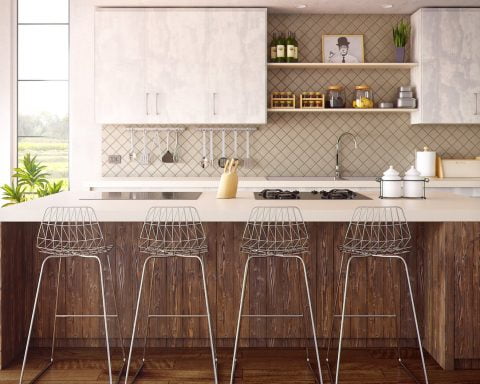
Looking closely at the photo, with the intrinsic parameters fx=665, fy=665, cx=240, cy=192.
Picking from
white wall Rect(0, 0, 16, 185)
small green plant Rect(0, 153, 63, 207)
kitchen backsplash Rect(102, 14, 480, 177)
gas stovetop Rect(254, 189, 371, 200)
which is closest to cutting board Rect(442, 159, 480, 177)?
kitchen backsplash Rect(102, 14, 480, 177)

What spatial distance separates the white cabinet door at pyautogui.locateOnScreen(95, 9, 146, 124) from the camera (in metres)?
5.67

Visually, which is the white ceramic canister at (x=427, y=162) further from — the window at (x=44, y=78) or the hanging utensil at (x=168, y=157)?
the window at (x=44, y=78)

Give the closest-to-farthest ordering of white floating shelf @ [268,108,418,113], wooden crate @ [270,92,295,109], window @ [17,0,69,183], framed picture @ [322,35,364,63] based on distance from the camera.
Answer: white floating shelf @ [268,108,418,113] < wooden crate @ [270,92,295,109] < framed picture @ [322,35,364,63] < window @ [17,0,69,183]

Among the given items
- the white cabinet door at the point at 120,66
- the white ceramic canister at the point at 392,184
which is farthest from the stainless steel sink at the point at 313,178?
the white ceramic canister at the point at 392,184

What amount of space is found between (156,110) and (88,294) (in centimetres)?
228

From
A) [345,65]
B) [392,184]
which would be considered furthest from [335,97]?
[392,184]

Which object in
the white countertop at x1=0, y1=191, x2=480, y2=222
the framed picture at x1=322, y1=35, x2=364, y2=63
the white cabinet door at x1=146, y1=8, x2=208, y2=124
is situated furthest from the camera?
the framed picture at x1=322, y1=35, x2=364, y2=63

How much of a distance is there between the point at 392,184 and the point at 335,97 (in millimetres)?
2084

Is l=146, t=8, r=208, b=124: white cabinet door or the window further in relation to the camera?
the window

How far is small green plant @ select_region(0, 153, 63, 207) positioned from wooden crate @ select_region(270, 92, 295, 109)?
2.09 metres

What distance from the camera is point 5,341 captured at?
3.57 metres

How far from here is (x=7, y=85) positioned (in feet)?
20.6

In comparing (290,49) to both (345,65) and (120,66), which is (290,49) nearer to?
(345,65)

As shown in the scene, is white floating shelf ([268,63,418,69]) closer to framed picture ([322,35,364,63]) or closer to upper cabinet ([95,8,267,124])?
framed picture ([322,35,364,63])
